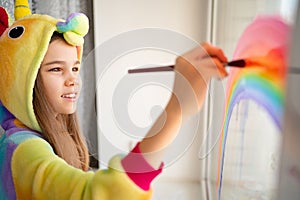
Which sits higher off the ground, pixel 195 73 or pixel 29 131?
pixel 195 73

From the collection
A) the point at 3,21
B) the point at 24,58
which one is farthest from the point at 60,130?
the point at 3,21

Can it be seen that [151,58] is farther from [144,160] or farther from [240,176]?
[240,176]

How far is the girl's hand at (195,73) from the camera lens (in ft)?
1.22

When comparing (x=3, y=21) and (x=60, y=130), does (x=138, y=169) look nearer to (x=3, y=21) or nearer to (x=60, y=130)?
(x=60, y=130)

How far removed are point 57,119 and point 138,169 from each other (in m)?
0.31

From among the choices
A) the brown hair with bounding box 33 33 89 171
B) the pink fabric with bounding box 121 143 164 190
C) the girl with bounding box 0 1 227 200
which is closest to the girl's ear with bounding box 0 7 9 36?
the girl with bounding box 0 1 227 200

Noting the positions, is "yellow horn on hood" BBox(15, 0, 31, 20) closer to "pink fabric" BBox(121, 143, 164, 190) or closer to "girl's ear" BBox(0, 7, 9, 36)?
"girl's ear" BBox(0, 7, 9, 36)

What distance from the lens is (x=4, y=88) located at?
62 cm

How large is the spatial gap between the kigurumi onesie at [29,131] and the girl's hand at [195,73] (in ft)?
0.51

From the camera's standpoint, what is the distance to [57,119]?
69 centimetres

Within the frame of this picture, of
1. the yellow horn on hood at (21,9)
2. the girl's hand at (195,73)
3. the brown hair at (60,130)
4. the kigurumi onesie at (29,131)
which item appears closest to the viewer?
the girl's hand at (195,73)

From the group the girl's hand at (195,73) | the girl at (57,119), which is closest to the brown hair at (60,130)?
the girl at (57,119)

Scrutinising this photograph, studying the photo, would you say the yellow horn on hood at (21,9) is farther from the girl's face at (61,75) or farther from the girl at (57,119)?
the girl's face at (61,75)

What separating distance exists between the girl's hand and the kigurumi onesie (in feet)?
0.51
